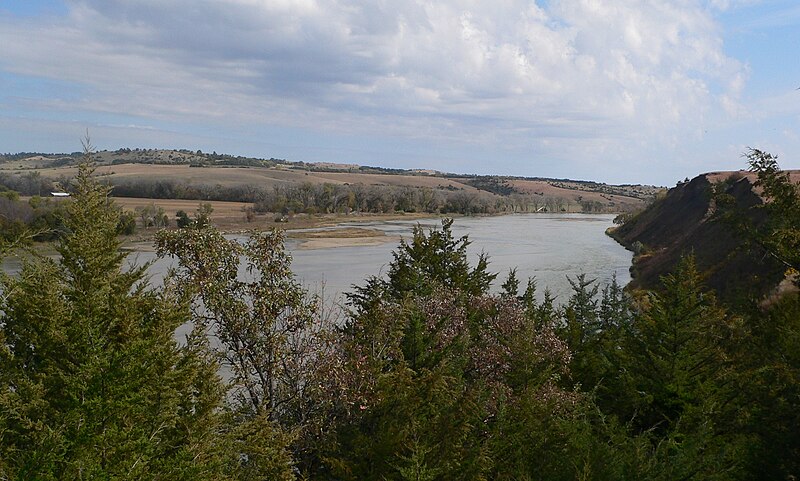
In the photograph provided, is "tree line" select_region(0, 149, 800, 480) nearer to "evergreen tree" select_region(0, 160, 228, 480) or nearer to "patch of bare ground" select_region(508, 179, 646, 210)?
"evergreen tree" select_region(0, 160, 228, 480)

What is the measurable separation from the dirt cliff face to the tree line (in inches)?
143

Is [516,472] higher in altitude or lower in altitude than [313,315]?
lower

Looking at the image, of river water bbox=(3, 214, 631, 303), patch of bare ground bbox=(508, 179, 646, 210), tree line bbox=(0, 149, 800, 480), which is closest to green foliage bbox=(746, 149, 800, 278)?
tree line bbox=(0, 149, 800, 480)

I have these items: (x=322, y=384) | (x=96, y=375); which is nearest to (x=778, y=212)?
(x=322, y=384)

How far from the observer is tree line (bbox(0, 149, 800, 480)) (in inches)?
258

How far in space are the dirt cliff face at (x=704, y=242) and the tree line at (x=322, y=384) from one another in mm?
3635

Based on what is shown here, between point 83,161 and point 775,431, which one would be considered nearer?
point 83,161

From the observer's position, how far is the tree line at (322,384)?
6.56 m

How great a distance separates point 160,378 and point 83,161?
154 inches

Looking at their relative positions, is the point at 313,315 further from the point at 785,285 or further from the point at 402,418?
the point at 785,285

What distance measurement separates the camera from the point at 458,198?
13775 cm

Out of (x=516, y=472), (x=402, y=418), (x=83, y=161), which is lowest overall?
(x=516, y=472)

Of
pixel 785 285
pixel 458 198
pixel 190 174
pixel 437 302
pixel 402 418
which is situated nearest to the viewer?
pixel 402 418

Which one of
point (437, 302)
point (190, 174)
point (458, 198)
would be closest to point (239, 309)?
point (437, 302)
